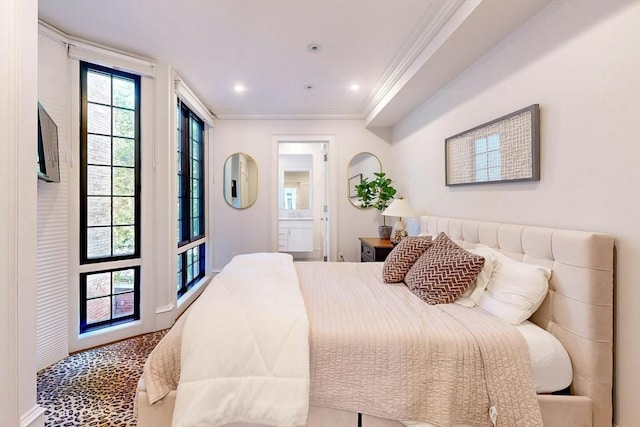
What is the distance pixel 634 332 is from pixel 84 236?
3481 millimetres

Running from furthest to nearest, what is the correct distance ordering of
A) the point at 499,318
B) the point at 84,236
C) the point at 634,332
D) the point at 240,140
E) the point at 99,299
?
the point at 240,140
the point at 99,299
the point at 84,236
the point at 499,318
the point at 634,332

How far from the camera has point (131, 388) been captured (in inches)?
71.7

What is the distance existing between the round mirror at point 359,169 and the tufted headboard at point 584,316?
290cm

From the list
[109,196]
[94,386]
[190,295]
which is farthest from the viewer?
[190,295]

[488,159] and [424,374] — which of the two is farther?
[488,159]

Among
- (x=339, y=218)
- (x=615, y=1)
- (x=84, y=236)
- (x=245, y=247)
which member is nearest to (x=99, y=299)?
(x=84, y=236)

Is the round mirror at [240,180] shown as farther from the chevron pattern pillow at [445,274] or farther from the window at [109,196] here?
the chevron pattern pillow at [445,274]

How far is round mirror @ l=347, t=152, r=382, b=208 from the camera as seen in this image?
4.16 m

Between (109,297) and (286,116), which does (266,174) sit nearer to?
(286,116)

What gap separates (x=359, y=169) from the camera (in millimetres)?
4188

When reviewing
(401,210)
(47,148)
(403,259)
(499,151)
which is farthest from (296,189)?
(499,151)

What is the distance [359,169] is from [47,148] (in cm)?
340

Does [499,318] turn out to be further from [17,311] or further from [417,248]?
[17,311]

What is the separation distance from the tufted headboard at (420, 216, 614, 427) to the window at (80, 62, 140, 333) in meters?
3.11
